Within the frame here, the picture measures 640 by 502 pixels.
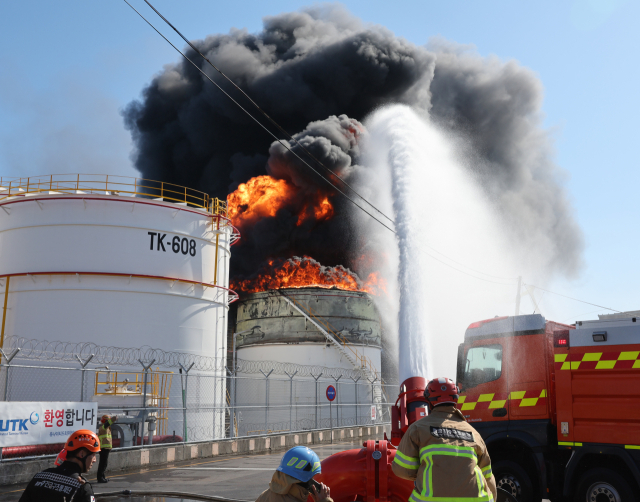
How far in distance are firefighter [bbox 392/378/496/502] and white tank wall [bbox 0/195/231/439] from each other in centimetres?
2186

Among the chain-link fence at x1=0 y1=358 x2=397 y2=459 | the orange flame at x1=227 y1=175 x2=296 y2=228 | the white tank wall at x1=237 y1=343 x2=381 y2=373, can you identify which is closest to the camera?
the chain-link fence at x1=0 y1=358 x2=397 y2=459

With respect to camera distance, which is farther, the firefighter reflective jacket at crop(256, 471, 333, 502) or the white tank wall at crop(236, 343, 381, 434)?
the white tank wall at crop(236, 343, 381, 434)

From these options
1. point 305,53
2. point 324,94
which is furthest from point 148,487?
point 305,53

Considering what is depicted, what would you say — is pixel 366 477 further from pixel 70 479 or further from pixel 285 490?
pixel 70 479

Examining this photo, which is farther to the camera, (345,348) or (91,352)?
(345,348)

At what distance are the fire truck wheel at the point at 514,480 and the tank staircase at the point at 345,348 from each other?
83.4 feet

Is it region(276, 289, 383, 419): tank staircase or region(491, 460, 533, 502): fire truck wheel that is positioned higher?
region(276, 289, 383, 419): tank staircase

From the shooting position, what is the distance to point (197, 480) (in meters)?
13.1

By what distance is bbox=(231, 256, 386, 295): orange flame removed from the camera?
43625mm

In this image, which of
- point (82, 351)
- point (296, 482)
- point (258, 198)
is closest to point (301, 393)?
point (82, 351)

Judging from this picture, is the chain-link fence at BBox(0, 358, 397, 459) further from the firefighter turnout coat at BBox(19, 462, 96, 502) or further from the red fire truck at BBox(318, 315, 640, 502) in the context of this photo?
the firefighter turnout coat at BBox(19, 462, 96, 502)

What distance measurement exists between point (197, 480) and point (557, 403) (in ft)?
26.0

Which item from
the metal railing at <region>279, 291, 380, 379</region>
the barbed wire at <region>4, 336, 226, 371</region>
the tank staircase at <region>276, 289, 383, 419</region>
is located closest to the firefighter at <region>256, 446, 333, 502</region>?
the barbed wire at <region>4, 336, 226, 371</region>

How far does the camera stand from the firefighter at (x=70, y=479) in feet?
13.9
